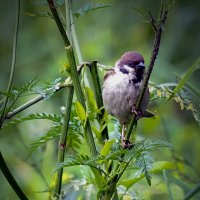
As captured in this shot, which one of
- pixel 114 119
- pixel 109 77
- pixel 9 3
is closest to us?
pixel 114 119

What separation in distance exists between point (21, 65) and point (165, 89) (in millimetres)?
2567

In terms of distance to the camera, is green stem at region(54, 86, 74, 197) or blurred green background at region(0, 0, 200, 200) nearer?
green stem at region(54, 86, 74, 197)

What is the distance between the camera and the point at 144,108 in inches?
68.8

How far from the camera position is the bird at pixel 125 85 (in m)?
1.93

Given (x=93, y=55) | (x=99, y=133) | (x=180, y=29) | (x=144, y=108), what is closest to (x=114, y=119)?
(x=144, y=108)

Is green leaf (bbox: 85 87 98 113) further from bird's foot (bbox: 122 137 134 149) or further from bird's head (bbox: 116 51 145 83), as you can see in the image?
bird's head (bbox: 116 51 145 83)

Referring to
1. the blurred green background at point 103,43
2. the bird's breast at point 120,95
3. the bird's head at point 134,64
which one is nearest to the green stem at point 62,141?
the bird's breast at point 120,95

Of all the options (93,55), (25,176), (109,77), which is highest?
(93,55)

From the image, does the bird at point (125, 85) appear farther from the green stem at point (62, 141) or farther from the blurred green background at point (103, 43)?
the blurred green background at point (103, 43)

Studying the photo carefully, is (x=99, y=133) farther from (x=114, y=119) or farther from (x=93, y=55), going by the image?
(x=93, y=55)

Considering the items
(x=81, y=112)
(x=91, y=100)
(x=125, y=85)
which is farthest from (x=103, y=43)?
(x=81, y=112)

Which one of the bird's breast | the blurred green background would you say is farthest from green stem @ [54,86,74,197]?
the blurred green background

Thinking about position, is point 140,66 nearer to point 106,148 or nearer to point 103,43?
point 106,148

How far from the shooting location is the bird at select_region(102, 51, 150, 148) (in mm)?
1933
